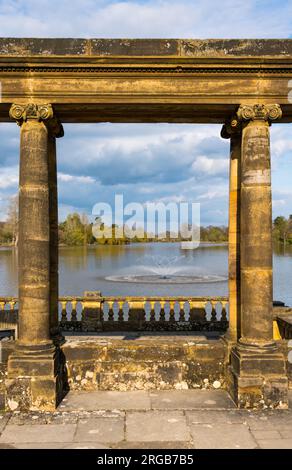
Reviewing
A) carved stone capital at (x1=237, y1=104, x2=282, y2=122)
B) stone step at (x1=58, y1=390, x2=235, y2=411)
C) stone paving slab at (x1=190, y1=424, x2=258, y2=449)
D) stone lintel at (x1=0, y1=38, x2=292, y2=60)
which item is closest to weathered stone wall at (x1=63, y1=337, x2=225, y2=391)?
stone step at (x1=58, y1=390, x2=235, y2=411)

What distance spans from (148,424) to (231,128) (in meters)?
5.20

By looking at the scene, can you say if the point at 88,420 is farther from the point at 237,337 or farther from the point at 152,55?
the point at 152,55

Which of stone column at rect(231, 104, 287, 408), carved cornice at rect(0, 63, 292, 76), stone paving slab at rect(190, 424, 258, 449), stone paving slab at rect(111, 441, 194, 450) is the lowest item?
stone paving slab at rect(111, 441, 194, 450)

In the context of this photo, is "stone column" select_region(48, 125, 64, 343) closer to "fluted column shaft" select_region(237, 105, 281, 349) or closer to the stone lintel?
the stone lintel

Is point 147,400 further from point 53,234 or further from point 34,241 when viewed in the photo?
point 53,234

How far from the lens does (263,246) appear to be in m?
7.48

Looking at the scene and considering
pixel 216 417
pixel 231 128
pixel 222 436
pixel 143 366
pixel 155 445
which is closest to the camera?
pixel 155 445

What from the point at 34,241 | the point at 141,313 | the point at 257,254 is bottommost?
the point at 141,313

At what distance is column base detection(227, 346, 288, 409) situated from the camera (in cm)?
718

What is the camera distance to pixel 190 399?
7.49m

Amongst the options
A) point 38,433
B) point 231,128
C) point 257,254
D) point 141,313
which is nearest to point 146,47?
point 231,128

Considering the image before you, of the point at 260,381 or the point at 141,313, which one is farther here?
the point at 141,313

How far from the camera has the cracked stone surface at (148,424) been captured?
581cm

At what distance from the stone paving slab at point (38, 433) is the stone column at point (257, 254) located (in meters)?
2.78
